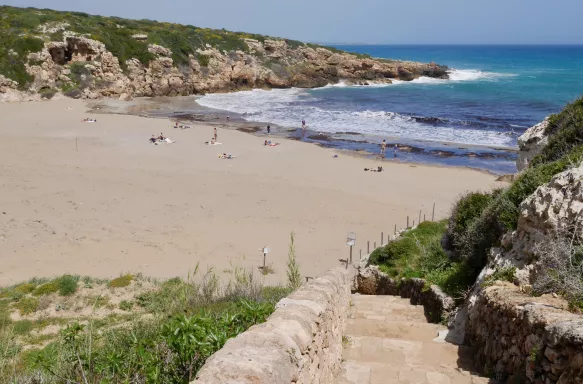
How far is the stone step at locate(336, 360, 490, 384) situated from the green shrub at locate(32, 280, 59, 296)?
849 cm

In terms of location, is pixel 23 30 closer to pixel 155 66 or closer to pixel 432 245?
pixel 155 66

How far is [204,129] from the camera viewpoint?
1348 inches

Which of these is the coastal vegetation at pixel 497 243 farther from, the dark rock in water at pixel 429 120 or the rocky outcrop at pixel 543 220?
the dark rock in water at pixel 429 120

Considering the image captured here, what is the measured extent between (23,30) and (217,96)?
2086cm

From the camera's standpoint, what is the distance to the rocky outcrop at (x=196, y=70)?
46.1 metres

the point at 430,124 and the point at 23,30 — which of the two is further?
the point at 23,30

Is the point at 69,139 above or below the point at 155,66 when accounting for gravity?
below

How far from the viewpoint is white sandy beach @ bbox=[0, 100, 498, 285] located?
47.1 feet


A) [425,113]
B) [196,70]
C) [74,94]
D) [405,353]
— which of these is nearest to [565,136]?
[405,353]

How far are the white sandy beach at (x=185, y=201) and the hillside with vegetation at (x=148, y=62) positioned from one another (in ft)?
54.4

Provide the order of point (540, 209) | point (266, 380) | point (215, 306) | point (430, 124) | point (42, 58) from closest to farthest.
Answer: point (266, 380) < point (540, 209) < point (215, 306) < point (430, 124) < point (42, 58)

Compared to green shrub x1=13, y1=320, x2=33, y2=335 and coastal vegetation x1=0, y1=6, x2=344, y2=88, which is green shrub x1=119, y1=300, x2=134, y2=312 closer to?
green shrub x1=13, y1=320, x2=33, y2=335

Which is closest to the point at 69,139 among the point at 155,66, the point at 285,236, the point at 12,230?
the point at 12,230

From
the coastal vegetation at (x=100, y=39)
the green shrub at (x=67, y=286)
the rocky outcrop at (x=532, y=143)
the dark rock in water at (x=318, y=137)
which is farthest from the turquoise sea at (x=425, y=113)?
the green shrub at (x=67, y=286)
